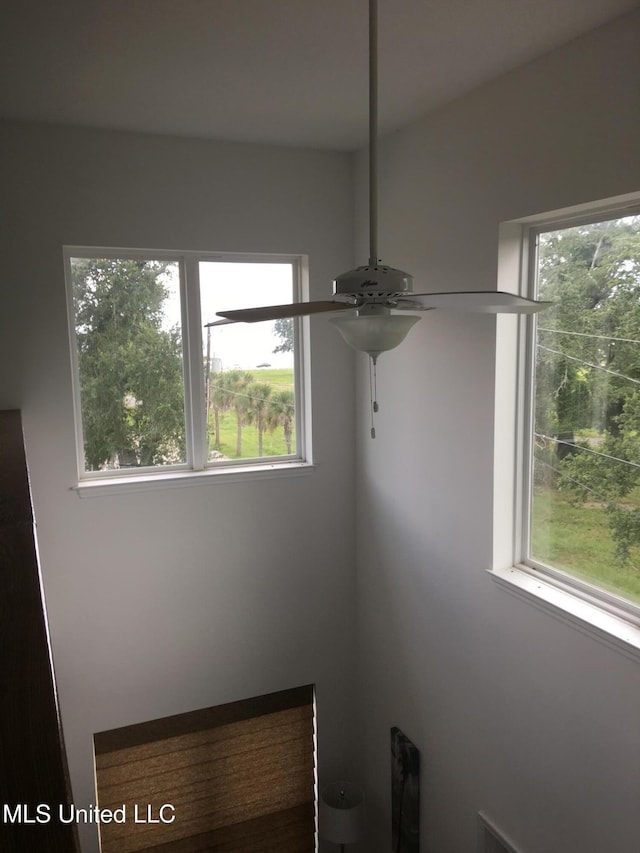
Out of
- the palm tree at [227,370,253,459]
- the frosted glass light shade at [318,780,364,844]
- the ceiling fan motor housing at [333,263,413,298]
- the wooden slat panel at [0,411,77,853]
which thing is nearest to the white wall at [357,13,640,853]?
the frosted glass light shade at [318,780,364,844]

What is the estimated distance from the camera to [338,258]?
3678 mm

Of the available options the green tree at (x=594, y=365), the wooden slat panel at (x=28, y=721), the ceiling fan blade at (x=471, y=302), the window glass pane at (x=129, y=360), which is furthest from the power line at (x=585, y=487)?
the wooden slat panel at (x=28, y=721)

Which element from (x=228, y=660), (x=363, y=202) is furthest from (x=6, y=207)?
(x=228, y=660)

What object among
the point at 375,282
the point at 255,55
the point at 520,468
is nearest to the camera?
the point at 375,282

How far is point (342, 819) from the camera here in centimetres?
369

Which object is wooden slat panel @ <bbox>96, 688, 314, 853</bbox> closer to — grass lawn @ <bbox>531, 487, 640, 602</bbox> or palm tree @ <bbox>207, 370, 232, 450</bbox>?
palm tree @ <bbox>207, 370, 232, 450</bbox>

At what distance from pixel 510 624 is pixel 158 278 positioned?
2342 mm

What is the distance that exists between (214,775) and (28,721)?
145 inches

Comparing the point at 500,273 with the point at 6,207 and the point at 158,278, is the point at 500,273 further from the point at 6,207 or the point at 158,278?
the point at 6,207

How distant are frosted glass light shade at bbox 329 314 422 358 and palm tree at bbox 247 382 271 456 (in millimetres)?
2197

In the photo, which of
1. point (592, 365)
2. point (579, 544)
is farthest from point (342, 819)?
point (592, 365)

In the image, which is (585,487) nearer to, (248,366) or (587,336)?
(587,336)

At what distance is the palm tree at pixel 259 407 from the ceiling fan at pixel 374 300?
213cm

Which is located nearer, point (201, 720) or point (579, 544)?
point (579, 544)
